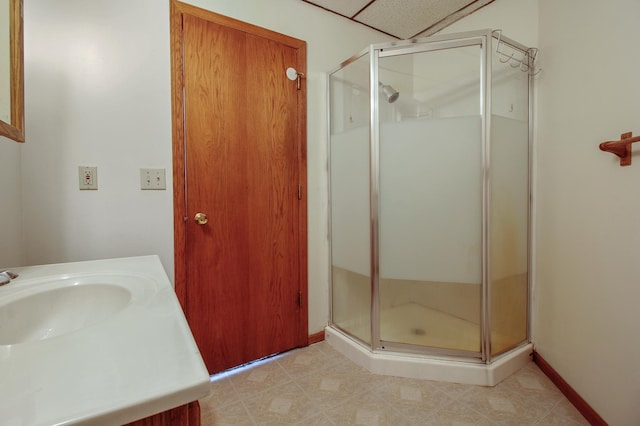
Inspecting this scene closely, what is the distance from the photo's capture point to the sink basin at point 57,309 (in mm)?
701

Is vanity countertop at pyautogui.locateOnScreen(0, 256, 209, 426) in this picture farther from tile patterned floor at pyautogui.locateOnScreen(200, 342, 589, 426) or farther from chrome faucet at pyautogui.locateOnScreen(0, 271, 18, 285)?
tile patterned floor at pyautogui.locateOnScreen(200, 342, 589, 426)

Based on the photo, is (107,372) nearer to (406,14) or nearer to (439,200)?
(439,200)

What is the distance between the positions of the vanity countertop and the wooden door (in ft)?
3.34

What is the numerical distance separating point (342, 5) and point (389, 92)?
72cm

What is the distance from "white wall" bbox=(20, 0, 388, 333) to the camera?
4.03 ft

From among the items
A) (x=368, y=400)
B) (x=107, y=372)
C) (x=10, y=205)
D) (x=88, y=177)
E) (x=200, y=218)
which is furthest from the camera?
(x=200, y=218)

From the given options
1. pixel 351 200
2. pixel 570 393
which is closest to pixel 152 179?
pixel 351 200

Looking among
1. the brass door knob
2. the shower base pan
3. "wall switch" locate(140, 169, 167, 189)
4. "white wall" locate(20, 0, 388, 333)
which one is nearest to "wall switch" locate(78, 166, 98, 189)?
"white wall" locate(20, 0, 388, 333)

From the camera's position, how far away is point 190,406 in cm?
47

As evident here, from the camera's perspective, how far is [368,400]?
143cm

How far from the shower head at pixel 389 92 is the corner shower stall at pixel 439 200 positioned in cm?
1

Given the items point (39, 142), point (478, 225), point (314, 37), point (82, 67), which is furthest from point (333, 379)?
point (314, 37)

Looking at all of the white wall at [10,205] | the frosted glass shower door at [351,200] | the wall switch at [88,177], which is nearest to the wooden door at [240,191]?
the frosted glass shower door at [351,200]

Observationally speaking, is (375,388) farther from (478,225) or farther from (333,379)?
(478,225)
